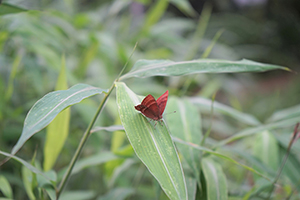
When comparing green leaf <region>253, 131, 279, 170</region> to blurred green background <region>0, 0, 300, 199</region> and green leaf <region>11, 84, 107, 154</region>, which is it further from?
green leaf <region>11, 84, 107, 154</region>

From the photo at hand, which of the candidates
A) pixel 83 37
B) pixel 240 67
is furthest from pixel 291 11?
pixel 240 67

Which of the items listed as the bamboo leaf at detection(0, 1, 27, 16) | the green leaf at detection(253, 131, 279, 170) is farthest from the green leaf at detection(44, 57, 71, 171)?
the green leaf at detection(253, 131, 279, 170)

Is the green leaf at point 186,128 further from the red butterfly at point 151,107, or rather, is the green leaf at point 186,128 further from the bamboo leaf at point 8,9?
the bamboo leaf at point 8,9

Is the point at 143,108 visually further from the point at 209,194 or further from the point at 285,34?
the point at 285,34

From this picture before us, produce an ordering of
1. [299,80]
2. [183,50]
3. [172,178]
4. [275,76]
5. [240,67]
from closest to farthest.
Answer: [172,178] < [240,67] < [183,50] < [299,80] < [275,76]

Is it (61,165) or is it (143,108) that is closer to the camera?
(143,108)

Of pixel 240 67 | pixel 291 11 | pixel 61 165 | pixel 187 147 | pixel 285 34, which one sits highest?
pixel 291 11

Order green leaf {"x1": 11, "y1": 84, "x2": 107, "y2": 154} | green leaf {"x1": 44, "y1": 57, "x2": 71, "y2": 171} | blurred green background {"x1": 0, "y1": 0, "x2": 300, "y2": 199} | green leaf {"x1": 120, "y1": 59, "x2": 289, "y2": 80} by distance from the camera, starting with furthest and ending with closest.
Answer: blurred green background {"x1": 0, "y1": 0, "x2": 300, "y2": 199} < green leaf {"x1": 44, "y1": 57, "x2": 71, "y2": 171} < green leaf {"x1": 120, "y1": 59, "x2": 289, "y2": 80} < green leaf {"x1": 11, "y1": 84, "x2": 107, "y2": 154}
